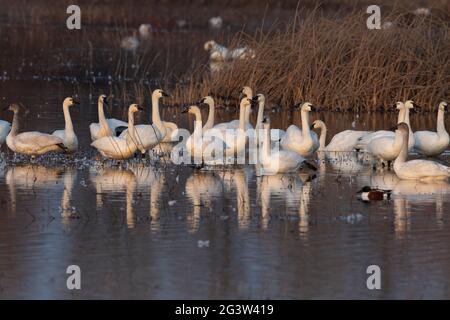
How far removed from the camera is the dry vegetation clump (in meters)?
20.4

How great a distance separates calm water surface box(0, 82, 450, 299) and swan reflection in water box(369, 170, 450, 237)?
19mm

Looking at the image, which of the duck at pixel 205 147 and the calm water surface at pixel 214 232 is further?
the duck at pixel 205 147

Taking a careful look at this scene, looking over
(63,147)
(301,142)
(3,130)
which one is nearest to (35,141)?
(63,147)

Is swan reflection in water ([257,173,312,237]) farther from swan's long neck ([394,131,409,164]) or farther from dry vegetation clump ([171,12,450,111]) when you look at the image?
dry vegetation clump ([171,12,450,111])

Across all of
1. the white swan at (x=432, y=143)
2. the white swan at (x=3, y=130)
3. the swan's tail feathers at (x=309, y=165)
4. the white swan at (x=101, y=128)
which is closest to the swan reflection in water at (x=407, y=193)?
the swan's tail feathers at (x=309, y=165)

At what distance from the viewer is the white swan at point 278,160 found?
42.8 feet

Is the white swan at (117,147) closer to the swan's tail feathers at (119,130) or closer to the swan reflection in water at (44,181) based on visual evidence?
the swan reflection in water at (44,181)

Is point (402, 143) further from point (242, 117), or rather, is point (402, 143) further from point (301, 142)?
point (242, 117)

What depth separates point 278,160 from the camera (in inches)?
514

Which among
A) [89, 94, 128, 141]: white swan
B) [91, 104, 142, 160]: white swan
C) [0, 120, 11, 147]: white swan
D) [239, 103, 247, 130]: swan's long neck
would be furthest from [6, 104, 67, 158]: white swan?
[239, 103, 247, 130]: swan's long neck

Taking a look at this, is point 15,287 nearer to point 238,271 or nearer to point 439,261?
point 238,271

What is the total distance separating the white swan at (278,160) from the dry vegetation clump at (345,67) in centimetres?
727
